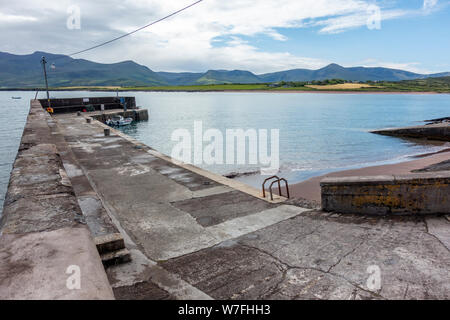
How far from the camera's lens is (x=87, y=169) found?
39.4 ft

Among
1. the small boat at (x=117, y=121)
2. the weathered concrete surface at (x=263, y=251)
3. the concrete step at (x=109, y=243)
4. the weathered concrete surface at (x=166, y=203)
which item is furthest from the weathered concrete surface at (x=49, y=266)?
the small boat at (x=117, y=121)

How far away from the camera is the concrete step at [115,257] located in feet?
14.9

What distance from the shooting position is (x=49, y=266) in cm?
262

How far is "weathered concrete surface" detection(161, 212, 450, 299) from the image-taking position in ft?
12.4

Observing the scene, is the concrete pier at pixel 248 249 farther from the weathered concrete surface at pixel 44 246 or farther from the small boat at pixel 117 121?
the small boat at pixel 117 121

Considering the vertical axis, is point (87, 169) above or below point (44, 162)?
below

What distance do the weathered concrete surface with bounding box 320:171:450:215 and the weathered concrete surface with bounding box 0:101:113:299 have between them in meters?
5.14

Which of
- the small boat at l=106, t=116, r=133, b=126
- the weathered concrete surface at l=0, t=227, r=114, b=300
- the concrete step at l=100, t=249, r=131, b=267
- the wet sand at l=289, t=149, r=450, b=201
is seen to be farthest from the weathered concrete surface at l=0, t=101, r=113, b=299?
the small boat at l=106, t=116, r=133, b=126

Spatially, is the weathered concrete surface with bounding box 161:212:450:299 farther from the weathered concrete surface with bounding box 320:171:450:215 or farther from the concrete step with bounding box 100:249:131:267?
the concrete step with bounding box 100:249:131:267

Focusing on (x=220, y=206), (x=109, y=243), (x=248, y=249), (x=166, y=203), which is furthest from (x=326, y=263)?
(x=166, y=203)
